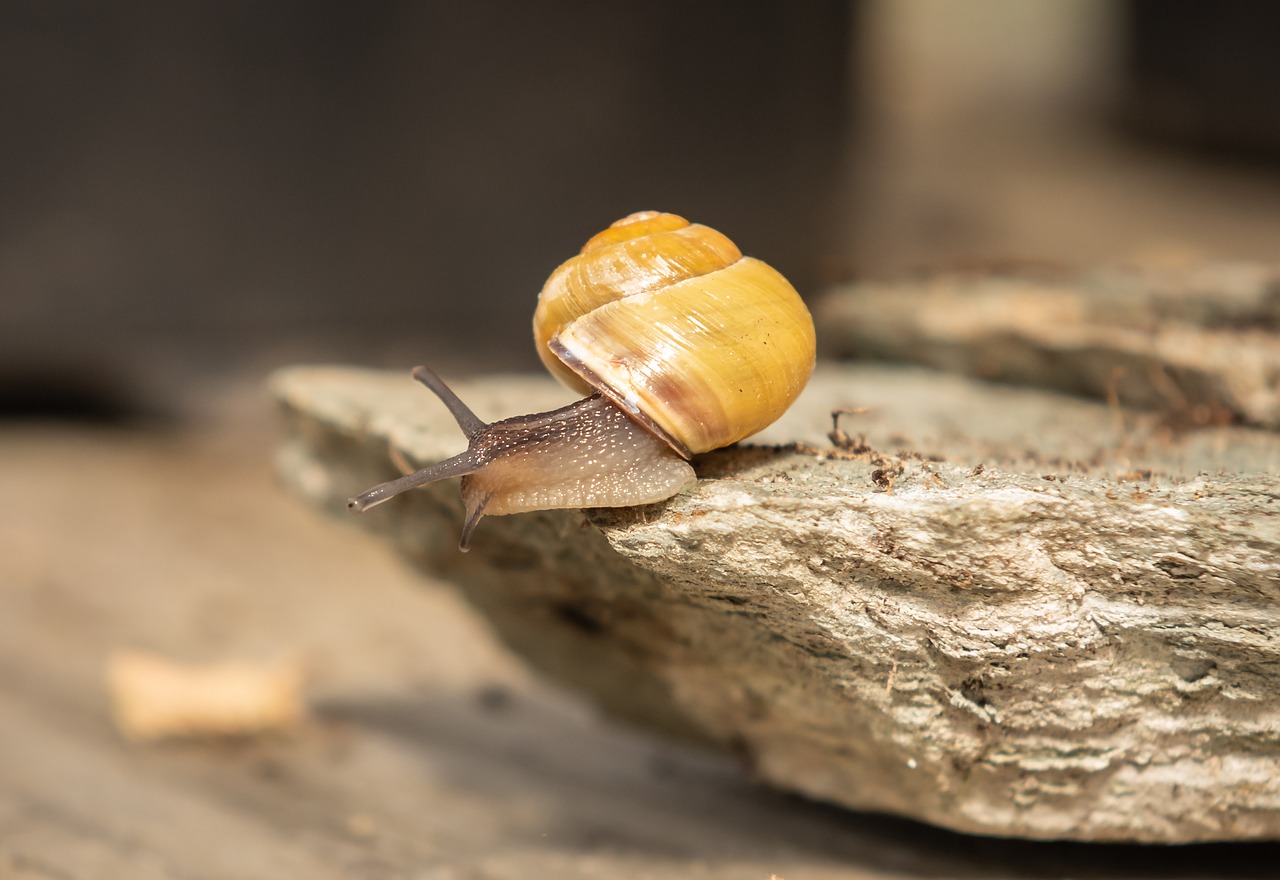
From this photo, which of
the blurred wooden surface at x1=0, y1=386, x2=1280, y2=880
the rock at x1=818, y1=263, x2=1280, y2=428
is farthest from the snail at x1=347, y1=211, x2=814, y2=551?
the rock at x1=818, y1=263, x2=1280, y2=428

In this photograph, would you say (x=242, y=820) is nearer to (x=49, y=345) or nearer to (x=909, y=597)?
(x=909, y=597)

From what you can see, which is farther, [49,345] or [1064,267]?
[49,345]

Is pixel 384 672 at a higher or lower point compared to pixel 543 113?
lower

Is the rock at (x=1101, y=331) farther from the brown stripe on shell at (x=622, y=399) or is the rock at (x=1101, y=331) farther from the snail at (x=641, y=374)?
the brown stripe on shell at (x=622, y=399)

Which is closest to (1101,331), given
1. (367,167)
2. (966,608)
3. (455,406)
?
(966,608)

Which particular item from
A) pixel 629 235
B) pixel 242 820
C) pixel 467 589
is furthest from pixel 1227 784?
pixel 242 820

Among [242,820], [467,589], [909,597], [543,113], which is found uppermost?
[543,113]

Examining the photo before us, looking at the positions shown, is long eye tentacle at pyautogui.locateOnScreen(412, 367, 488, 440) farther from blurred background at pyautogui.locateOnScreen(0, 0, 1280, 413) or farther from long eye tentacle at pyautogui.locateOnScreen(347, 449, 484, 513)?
blurred background at pyautogui.locateOnScreen(0, 0, 1280, 413)

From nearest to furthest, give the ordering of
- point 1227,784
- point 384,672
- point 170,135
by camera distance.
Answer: point 1227,784 → point 384,672 → point 170,135
